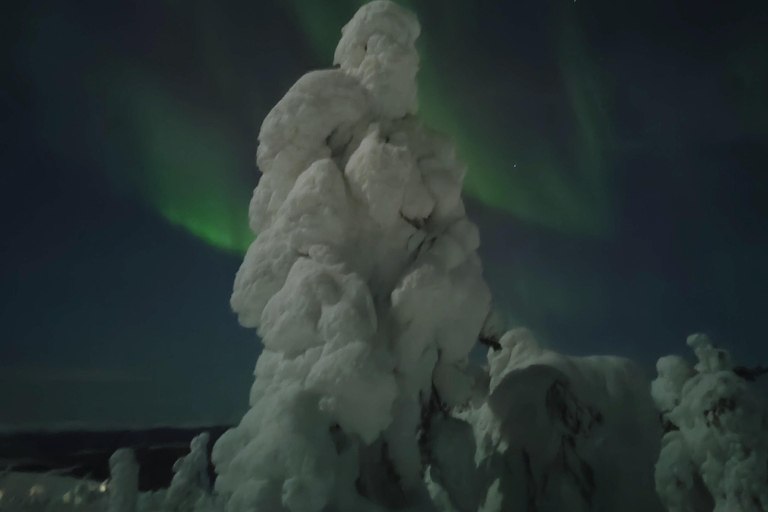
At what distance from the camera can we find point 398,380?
1005 cm

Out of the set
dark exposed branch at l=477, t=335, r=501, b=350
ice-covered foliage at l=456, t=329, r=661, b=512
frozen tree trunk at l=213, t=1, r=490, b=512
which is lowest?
ice-covered foliage at l=456, t=329, r=661, b=512

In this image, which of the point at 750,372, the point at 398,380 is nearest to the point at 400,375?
the point at 398,380

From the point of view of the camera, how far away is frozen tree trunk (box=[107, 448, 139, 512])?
966 centimetres

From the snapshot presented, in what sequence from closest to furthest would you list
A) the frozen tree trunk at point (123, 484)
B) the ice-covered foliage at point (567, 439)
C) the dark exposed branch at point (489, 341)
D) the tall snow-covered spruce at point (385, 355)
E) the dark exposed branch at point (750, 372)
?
the tall snow-covered spruce at point (385, 355) < the frozen tree trunk at point (123, 484) < the ice-covered foliage at point (567, 439) < the dark exposed branch at point (750, 372) < the dark exposed branch at point (489, 341)

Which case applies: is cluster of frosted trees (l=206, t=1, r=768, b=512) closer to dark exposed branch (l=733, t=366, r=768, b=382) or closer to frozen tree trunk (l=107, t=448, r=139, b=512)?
dark exposed branch (l=733, t=366, r=768, b=382)

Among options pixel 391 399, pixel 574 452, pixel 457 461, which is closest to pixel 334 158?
pixel 391 399

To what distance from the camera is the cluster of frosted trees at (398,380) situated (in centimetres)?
877

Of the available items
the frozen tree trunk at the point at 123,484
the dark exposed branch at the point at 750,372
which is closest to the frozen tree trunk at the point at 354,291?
the frozen tree trunk at the point at 123,484

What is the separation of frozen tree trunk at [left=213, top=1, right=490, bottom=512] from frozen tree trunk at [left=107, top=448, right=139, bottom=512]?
2335 millimetres

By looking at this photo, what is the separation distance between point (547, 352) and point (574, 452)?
2473 mm

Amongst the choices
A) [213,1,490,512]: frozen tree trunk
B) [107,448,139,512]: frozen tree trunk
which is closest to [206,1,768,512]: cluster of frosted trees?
[213,1,490,512]: frozen tree trunk

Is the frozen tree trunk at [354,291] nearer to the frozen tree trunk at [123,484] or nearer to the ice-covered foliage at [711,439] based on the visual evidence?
the frozen tree trunk at [123,484]

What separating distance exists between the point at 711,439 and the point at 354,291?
27.8 ft

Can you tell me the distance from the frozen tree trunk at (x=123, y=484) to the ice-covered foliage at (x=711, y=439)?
10569 millimetres
